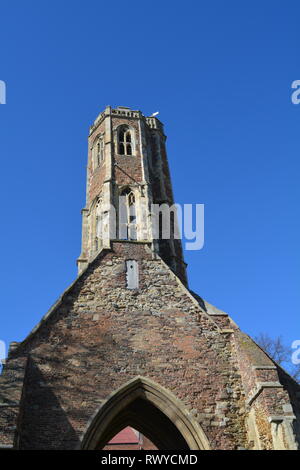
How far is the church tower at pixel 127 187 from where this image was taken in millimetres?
17562

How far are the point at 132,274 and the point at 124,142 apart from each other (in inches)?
340

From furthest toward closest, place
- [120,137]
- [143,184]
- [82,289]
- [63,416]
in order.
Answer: [120,137]
[143,184]
[82,289]
[63,416]

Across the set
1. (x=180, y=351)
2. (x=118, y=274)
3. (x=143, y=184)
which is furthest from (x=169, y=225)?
(x=180, y=351)

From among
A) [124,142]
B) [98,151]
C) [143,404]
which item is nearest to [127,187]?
[124,142]

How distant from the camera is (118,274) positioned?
14.7 meters

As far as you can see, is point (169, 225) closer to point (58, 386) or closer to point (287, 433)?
point (58, 386)

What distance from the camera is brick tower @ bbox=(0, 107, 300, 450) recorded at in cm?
1111

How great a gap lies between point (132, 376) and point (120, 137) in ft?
41.5

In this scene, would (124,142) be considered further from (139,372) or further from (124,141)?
(139,372)

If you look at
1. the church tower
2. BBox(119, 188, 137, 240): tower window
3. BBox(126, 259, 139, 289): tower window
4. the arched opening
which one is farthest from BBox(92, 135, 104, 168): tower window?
BBox(126, 259, 139, 289): tower window

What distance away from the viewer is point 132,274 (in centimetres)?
1486

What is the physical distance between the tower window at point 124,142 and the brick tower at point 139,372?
579 centimetres

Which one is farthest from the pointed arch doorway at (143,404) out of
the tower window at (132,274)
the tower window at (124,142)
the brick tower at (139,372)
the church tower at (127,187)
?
the tower window at (124,142)

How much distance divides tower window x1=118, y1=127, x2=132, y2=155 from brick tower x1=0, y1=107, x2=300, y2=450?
5.79m
